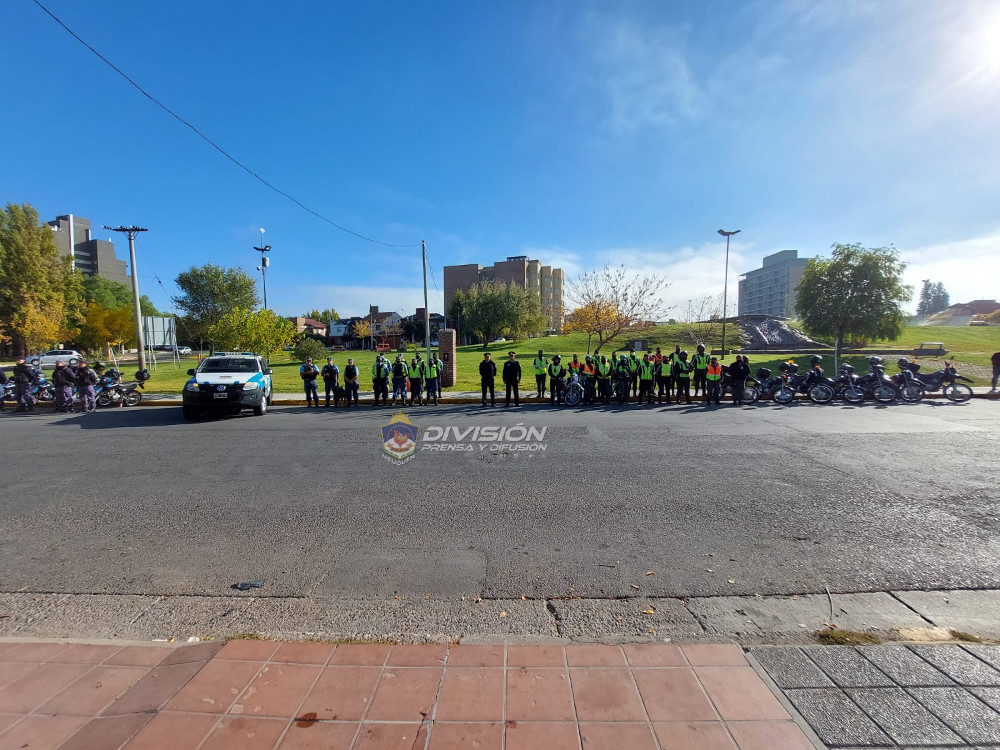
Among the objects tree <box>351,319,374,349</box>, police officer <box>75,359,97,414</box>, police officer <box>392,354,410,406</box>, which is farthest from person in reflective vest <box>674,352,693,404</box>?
tree <box>351,319,374,349</box>

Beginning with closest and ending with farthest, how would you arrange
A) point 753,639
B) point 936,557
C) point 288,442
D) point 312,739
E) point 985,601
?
1. point 312,739
2. point 753,639
3. point 985,601
4. point 936,557
5. point 288,442

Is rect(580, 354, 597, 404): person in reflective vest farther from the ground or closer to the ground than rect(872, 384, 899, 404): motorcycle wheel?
farther from the ground

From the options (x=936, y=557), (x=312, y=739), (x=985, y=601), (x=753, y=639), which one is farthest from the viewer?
(x=936, y=557)

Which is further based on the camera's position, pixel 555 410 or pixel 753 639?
pixel 555 410

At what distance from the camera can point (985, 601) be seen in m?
3.16

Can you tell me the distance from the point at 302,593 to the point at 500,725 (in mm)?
1998

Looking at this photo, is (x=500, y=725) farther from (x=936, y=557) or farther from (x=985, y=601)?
(x=936, y=557)

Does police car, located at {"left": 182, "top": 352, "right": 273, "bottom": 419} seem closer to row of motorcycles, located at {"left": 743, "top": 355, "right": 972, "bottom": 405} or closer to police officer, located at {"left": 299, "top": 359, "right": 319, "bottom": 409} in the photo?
police officer, located at {"left": 299, "top": 359, "right": 319, "bottom": 409}

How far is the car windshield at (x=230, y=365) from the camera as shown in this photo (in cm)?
1261

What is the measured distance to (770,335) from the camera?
53.2 meters

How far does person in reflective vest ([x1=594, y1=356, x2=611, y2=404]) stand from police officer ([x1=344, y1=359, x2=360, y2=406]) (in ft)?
25.6

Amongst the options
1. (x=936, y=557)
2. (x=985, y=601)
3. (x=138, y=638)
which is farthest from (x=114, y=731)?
(x=936, y=557)

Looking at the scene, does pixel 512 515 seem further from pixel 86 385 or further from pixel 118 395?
pixel 118 395

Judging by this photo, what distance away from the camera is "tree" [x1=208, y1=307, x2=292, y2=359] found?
22094mm
